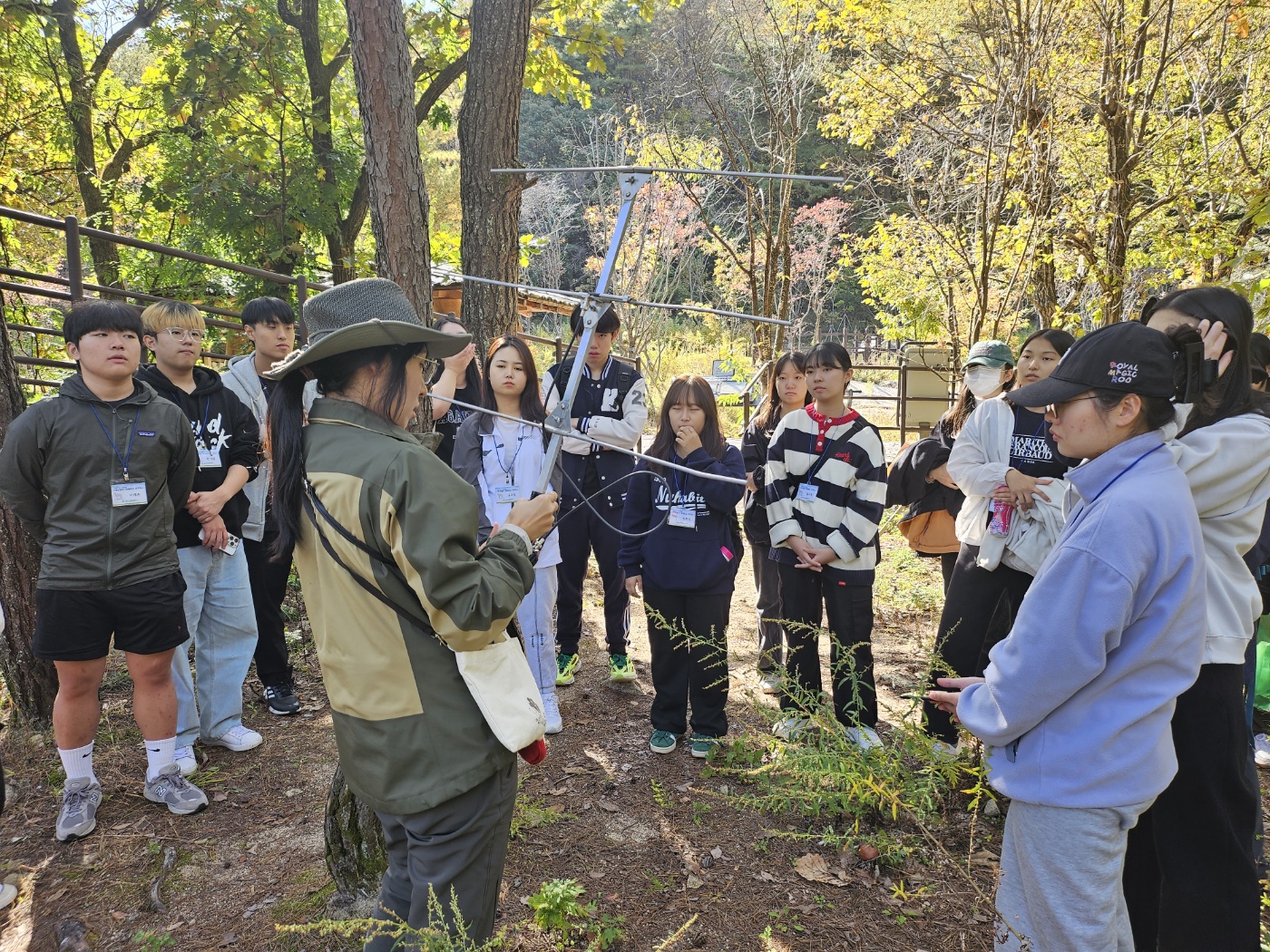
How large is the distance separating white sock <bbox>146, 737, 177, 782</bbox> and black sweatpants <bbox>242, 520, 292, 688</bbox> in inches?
34.3

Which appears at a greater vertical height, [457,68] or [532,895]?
[457,68]

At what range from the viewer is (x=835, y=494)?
11.9ft

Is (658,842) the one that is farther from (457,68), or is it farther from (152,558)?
(457,68)

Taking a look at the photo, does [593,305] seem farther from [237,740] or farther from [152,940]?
[237,740]

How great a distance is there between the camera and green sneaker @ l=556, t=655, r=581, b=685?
454cm

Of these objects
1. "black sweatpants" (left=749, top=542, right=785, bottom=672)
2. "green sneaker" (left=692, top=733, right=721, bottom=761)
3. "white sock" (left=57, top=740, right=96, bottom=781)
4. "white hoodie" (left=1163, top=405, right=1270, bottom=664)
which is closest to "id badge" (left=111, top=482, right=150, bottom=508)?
"white sock" (left=57, top=740, right=96, bottom=781)

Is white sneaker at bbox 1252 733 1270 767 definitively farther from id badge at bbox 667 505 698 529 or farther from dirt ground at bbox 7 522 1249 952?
id badge at bbox 667 505 698 529

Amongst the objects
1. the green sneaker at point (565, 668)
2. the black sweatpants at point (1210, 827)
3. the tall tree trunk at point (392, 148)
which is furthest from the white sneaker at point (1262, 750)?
the tall tree trunk at point (392, 148)

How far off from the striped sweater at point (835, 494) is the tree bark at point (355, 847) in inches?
81.4

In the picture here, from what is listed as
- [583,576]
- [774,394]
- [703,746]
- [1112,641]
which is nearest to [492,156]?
[774,394]

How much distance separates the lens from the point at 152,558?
3064 millimetres

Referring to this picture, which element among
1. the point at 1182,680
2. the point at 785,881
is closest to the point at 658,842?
the point at 785,881

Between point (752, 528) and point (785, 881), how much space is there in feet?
7.33

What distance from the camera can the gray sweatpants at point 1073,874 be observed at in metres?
1.74
